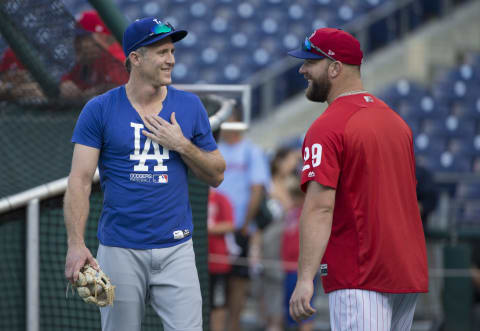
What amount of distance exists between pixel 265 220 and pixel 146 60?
459 centimetres

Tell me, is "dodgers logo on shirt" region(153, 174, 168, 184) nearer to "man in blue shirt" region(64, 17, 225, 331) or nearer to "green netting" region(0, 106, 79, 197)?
"man in blue shirt" region(64, 17, 225, 331)

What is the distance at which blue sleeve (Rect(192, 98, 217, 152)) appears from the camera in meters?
3.50

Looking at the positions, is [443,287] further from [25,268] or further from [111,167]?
[111,167]

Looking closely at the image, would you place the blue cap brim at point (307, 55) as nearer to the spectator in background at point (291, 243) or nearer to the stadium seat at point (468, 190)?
the spectator in background at point (291, 243)

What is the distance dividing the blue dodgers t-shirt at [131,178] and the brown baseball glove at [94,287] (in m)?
0.19

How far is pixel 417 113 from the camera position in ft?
39.1

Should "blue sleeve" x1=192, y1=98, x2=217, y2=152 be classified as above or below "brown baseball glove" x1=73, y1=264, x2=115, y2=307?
above

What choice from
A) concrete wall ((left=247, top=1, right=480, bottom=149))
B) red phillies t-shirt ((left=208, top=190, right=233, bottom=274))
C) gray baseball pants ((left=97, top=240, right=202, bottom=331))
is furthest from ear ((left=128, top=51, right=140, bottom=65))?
concrete wall ((left=247, top=1, right=480, bottom=149))

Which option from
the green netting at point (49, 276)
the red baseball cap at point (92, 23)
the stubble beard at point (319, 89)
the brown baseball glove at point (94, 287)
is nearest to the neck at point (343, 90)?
the stubble beard at point (319, 89)

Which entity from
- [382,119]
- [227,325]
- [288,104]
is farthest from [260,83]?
[382,119]

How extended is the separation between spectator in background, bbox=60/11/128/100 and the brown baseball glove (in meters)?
2.13

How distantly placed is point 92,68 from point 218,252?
7.87ft

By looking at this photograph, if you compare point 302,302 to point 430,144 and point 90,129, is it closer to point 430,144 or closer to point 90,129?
point 90,129

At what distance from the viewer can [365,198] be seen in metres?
3.12
